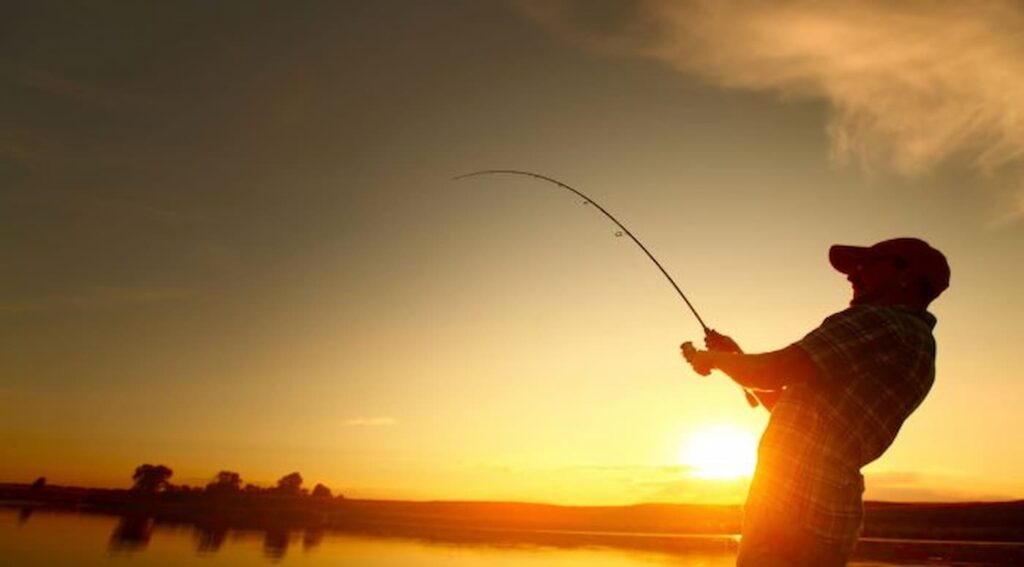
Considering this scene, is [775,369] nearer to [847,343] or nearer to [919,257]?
[847,343]

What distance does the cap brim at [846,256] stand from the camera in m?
3.54

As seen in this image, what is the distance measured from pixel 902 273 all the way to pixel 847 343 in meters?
0.64

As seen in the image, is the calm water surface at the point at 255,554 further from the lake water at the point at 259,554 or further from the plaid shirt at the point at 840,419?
the plaid shirt at the point at 840,419

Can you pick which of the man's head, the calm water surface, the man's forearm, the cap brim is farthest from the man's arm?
the calm water surface

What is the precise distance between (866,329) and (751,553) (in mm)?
1188

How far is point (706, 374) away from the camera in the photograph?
13.1 ft

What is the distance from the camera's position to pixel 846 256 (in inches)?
142

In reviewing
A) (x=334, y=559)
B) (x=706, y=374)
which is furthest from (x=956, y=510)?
(x=706, y=374)

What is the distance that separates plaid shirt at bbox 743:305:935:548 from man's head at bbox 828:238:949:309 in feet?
0.57

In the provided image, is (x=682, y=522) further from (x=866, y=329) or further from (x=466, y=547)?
(x=866, y=329)

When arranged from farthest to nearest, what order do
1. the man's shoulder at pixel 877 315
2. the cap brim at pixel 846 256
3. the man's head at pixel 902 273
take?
the cap brim at pixel 846 256, the man's head at pixel 902 273, the man's shoulder at pixel 877 315

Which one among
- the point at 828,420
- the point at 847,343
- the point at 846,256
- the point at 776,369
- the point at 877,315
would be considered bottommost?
the point at 828,420

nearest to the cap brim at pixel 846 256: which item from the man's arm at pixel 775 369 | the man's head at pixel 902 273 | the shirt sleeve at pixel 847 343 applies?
the man's head at pixel 902 273

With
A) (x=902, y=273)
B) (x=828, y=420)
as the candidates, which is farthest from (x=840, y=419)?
(x=902, y=273)
